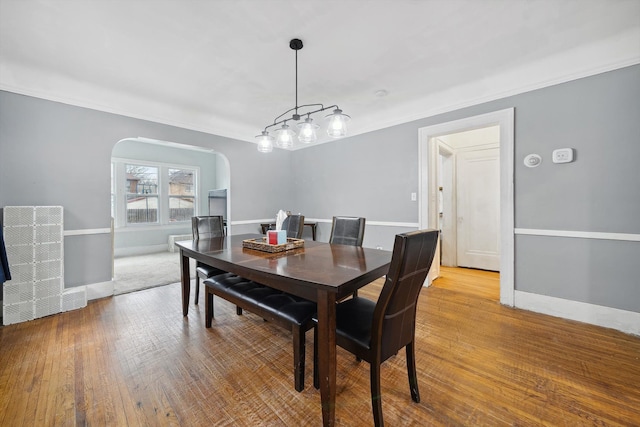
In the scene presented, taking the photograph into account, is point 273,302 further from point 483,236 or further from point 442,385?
point 483,236

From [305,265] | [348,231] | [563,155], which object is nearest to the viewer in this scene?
[305,265]

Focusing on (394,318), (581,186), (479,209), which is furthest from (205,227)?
(479,209)

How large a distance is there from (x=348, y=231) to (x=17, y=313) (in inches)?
132

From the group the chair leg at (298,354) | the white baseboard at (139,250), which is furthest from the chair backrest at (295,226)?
the white baseboard at (139,250)

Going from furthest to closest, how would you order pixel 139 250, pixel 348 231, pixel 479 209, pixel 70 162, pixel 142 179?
pixel 142 179, pixel 139 250, pixel 479 209, pixel 70 162, pixel 348 231

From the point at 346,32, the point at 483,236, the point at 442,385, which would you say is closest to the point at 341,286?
the point at 442,385

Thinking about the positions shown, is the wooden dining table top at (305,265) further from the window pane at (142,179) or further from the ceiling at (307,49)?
the window pane at (142,179)

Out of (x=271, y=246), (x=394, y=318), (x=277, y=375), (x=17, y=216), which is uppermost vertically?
(x=17, y=216)

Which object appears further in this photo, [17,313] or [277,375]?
[17,313]

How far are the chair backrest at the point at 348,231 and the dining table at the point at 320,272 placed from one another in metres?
0.41

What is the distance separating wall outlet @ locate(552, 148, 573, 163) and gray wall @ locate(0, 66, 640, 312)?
0.05 meters

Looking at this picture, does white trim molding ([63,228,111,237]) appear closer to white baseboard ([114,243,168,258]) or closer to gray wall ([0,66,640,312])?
gray wall ([0,66,640,312])

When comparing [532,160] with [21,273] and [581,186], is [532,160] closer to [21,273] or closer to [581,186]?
[581,186]

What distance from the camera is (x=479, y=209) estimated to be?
173 inches
